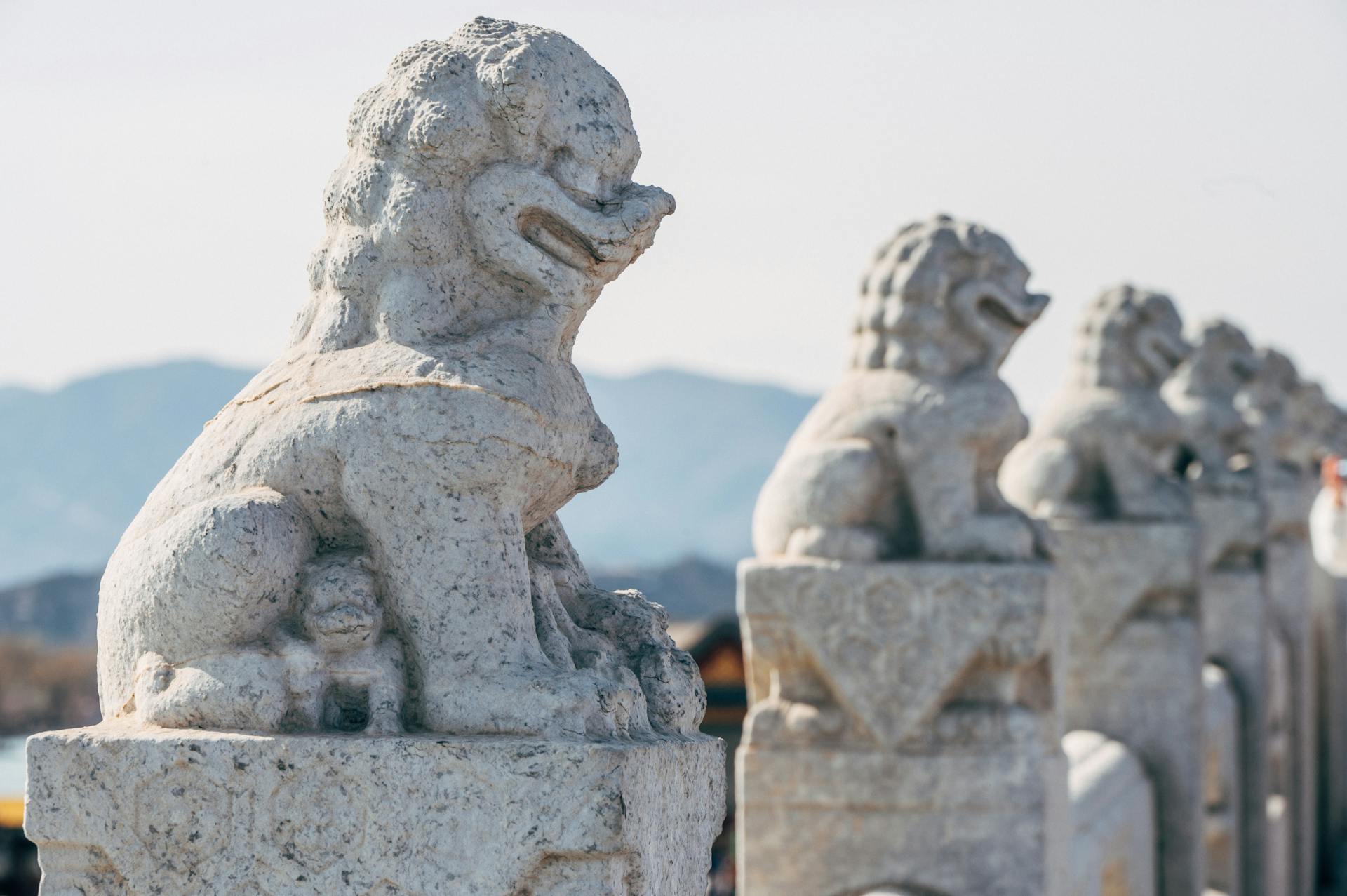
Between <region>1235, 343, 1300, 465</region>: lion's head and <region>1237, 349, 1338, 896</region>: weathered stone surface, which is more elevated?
<region>1235, 343, 1300, 465</region>: lion's head

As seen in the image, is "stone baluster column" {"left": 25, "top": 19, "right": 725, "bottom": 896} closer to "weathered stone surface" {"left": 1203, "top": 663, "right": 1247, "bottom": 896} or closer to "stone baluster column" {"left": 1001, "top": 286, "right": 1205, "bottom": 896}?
"stone baluster column" {"left": 1001, "top": 286, "right": 1205, "bottom": 896}

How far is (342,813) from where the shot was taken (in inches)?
116

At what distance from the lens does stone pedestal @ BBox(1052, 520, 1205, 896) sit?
307 inches

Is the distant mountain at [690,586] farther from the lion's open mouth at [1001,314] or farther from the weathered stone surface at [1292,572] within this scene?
the lion's open mouth at [1001,314]

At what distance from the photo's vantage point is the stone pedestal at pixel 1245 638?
9.48 m

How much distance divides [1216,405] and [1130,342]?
1.90 metres

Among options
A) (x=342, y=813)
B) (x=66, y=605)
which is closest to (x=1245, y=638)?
(x=342, y=813)

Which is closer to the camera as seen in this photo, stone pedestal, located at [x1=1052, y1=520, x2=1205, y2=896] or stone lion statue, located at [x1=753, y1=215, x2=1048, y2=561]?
stone lion statue, located at [x1=753, y1=215, x2=1048, y2=561]

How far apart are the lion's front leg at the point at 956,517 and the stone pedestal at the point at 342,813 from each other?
2.77m

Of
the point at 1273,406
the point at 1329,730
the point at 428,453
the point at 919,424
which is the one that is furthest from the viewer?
the point at 1329,730

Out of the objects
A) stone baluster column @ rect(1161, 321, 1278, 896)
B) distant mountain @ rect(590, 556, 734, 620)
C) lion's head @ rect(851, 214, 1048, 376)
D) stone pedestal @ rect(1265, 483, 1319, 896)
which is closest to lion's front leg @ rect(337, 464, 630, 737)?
lion's head @ rect(851, 214, 1048, 376)

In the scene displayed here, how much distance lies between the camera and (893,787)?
18.5ft

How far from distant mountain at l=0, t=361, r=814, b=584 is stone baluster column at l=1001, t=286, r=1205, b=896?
4269 cm

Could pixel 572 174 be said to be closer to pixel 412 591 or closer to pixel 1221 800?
pixel 412 591
